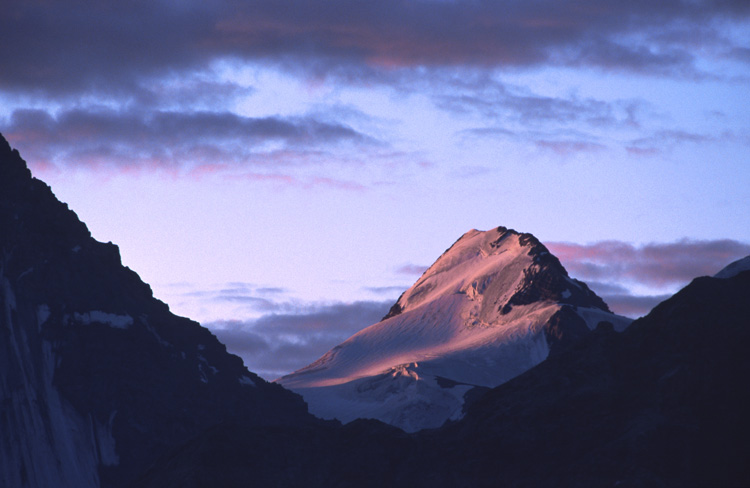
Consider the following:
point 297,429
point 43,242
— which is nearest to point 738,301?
point 297,429

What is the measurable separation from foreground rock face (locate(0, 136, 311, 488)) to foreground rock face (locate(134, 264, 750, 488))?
154 feet

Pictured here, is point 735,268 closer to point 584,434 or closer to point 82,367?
point 584,434

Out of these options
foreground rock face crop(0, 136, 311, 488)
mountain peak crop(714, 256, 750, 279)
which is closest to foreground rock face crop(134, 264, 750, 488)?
mountain peak crop(714, 256, 750, 279)

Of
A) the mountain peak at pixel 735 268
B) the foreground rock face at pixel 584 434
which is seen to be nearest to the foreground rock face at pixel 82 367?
the foreground rock face at pixel 584 434

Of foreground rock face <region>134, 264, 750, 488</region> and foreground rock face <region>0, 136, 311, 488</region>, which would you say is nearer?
foreground rock face <region>134, 264, 750, 488</region>

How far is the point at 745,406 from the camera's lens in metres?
103

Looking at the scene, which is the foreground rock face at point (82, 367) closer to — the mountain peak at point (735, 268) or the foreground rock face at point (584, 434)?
the foreground rock face at point (584, 434)

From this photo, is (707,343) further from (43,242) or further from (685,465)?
(43,242)

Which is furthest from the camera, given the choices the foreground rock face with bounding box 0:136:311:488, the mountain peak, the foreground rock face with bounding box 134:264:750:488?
the foreground rock face with bounding box 0:136:311:488

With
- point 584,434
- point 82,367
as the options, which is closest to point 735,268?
point 584,434

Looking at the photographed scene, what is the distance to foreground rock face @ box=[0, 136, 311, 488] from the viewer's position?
16612 cm

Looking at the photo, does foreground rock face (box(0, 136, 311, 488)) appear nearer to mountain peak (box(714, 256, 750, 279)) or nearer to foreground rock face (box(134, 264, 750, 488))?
foreground rock face (box(134, 264, 750, 488))

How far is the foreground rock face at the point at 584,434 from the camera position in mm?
101812

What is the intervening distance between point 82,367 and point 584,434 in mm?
89047
